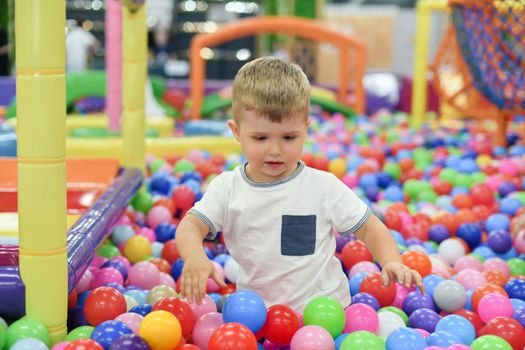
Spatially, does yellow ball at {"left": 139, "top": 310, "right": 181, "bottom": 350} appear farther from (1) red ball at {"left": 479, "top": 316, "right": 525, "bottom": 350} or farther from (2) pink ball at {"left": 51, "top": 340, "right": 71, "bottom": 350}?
(1) red ball at {"left": 479, "top": 316, "right": 525, "bottom": 350}

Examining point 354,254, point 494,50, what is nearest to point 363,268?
point 354,254

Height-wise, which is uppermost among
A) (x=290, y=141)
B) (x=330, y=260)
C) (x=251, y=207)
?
(x=290, y=141)

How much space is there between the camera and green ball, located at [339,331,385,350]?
1115 mm

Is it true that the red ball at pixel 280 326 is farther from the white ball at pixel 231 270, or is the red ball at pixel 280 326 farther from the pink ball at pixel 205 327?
the white ball at pixel 231 270

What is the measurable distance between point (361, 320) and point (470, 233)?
0.80 meters

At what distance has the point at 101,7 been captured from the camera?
9898mm

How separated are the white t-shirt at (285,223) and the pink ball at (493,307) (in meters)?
0.28

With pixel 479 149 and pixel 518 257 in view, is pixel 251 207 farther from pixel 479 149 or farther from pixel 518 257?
pixel 479 149

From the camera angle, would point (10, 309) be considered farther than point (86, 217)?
No

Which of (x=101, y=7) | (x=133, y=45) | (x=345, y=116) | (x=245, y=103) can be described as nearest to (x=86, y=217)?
(x=245, y=103)

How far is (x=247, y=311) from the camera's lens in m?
1.17

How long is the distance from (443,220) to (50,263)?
4.13ft

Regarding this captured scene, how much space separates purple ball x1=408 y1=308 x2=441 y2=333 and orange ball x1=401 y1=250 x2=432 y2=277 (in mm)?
231

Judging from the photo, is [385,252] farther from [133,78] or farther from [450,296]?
[133,78]
